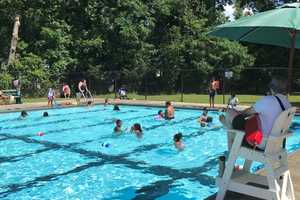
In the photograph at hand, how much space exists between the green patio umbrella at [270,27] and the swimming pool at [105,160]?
2.88 m

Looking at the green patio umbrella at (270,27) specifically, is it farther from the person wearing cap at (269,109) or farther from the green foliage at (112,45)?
the green foliage at (112,45)

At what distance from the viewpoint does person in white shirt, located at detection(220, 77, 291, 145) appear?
6105mm

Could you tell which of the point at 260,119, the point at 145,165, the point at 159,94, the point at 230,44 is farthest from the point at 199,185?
the point at 230,44

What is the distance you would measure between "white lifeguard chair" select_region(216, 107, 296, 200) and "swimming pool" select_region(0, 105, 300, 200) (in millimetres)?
1788

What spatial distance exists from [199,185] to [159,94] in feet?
86.6

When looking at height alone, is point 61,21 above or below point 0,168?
above

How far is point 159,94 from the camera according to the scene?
35188mm

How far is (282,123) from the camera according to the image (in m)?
6.12

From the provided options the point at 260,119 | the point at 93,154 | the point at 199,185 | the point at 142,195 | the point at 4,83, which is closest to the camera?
the point at 260,119

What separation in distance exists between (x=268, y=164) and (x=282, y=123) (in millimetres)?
602

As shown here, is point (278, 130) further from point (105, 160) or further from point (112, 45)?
point (112, 45)

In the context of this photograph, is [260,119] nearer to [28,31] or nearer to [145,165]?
[145,165]

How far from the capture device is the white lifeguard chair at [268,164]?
5945 millimetres

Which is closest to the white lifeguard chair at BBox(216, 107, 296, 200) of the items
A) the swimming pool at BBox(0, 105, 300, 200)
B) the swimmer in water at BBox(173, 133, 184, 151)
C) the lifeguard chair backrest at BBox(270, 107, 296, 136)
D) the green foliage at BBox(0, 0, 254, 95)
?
the lifeguard chair backrest at BBox(270, 107, 296, 136)
